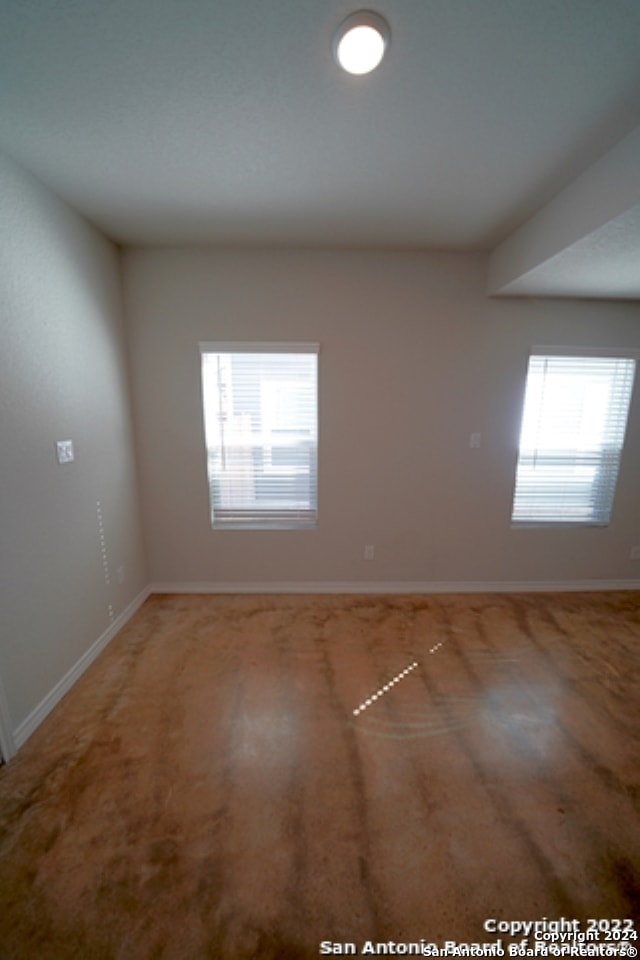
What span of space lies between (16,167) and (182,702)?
2769 mm

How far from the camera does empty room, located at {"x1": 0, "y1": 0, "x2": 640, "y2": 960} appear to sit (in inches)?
41.4

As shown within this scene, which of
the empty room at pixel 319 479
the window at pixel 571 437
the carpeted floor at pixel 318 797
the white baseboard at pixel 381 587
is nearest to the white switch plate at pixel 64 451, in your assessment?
the empty room at pixel 319 479

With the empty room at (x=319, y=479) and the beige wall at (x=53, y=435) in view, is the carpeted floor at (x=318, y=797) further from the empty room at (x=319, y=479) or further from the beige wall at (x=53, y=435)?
the beige wall at (x=53, y=435)

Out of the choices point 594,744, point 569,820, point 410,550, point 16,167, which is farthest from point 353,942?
point 16,167

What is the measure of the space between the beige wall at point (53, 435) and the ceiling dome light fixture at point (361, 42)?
61.3 inches

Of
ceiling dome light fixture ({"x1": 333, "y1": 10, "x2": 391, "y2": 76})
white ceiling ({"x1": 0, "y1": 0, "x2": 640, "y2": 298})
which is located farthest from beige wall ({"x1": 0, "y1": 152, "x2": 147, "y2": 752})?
ceiling dome light fixture ({"x1": 333, "y1": 10, "x2": 391, "y2": 76})

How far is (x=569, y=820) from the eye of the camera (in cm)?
127

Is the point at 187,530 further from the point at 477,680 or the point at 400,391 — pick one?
the point at 477,680

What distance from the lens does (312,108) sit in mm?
1296

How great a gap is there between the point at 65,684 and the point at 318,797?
1.52 m

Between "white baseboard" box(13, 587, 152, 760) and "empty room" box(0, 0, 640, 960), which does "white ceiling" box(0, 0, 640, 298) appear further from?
"white baseboard" box(13, 587, 152, 760)

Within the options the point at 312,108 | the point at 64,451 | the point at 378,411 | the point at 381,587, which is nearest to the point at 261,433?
the point at 378,411

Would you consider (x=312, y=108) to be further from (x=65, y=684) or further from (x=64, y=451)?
(x=65, y=684)

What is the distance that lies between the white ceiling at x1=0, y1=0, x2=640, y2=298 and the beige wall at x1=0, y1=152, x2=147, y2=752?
0.32 m
